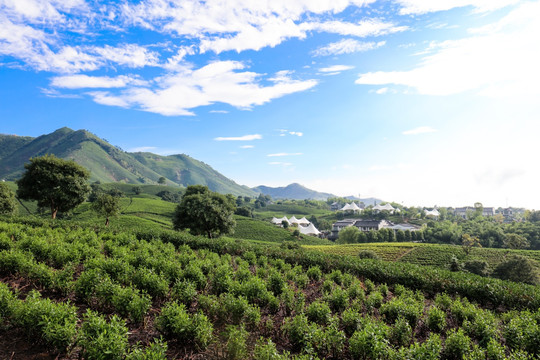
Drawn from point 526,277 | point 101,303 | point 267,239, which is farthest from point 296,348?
point 267,239

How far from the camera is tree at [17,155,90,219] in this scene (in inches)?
1572

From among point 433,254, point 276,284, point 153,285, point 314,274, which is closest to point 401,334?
point 276,284

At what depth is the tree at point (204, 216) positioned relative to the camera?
43344mm

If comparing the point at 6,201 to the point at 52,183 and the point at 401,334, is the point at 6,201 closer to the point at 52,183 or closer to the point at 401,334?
the point at 52,183

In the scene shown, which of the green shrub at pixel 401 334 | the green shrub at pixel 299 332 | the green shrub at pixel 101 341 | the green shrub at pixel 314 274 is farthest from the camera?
the green shrub at pixel 314 274

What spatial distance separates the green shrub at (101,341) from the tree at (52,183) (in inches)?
1631

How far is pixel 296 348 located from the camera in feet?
30.8

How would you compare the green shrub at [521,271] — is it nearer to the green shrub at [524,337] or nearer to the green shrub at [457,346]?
the green shrub at [524,337]

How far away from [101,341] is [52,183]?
44236mm

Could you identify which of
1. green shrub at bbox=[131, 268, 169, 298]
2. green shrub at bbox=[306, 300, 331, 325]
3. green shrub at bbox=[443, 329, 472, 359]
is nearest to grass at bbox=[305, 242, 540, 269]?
green shrub at bbox=[306, 300, 331, 325]

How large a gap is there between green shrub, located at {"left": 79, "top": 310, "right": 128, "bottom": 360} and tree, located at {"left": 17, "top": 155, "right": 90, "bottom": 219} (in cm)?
4143

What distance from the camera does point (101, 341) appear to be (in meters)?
6.73

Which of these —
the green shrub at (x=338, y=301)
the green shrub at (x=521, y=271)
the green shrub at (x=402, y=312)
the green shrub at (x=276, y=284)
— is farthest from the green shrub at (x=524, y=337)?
the green shrub at (x=521, y=271)

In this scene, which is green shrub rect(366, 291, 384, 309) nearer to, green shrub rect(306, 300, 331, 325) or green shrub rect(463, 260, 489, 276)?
green shrub rect(306, 300, 331, 325)
